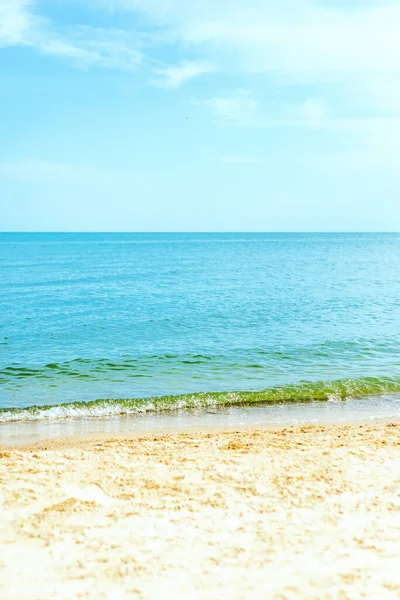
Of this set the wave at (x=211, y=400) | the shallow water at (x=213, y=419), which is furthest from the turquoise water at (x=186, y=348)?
the shallow water at (x=213, y=419)

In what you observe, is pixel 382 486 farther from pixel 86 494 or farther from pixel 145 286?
pixel 145 286

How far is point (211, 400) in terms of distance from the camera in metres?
15.0

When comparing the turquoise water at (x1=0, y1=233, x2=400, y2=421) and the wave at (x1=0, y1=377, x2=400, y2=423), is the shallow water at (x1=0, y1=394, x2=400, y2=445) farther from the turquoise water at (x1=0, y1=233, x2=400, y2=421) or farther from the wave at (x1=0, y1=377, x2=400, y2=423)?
the turquoise water at (x1=0, y1=233, x2=400, y2=421)

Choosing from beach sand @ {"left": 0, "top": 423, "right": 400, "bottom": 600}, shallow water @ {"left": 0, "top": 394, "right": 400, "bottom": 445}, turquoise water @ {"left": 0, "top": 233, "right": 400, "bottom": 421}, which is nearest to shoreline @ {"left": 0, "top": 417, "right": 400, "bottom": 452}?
shallow water @ {"left": 0, "top": 394, "right": 400, "bottom": 445}

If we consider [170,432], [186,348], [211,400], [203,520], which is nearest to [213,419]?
[211,400]

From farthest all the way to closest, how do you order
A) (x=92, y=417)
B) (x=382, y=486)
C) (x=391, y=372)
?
(x=391, y=372)
(x=92, y=417)
(x=382, y=486)

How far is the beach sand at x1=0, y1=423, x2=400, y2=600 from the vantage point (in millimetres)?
6215

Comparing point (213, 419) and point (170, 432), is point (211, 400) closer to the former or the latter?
point (213, 419)

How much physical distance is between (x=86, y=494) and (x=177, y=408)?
20.2 feet

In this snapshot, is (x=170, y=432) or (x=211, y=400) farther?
(x=211, y=400)

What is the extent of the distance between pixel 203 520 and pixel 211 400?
24.1 ft

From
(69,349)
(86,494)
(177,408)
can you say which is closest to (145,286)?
(69,349)

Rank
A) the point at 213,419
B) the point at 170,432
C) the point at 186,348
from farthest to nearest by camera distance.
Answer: the point at 186,348, the point at 213,419, the point at 170,432

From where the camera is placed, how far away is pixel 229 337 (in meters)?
22.1
